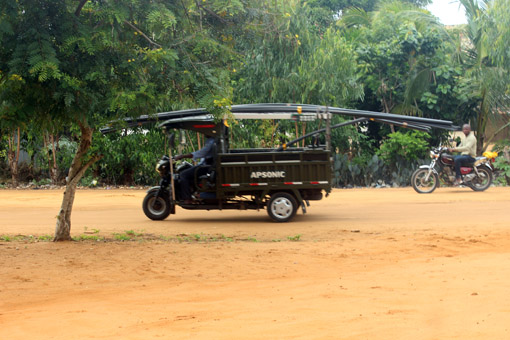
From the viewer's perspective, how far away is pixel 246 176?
13.1 m

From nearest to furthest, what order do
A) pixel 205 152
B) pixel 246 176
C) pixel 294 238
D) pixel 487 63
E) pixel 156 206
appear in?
pixel 294 238, pixel 246 176, pixel 205 152, pixel 156 206, pixel 487 63

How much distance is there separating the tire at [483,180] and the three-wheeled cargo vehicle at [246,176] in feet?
25.6

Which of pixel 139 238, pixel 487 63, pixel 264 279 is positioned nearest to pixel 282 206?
pixel 139 238

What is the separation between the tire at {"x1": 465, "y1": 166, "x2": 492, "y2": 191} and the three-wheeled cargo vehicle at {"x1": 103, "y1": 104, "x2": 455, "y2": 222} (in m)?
7.81

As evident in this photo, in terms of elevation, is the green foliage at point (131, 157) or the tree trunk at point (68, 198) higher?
the green foliage at point (131, 157)

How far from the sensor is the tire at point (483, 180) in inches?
769

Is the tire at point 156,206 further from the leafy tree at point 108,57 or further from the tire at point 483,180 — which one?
the tire at point 483,180

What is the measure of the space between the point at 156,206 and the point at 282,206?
2560 millimetres

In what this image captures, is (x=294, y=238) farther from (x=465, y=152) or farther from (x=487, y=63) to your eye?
(x=487, y=63)

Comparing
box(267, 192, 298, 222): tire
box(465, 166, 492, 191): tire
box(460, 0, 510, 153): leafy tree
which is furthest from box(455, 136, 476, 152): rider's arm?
box(267, 192, 298, 222): tire

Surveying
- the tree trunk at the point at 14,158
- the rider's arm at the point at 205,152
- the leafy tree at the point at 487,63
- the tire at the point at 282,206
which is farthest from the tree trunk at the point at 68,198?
the leafy tree at the point at 487,63

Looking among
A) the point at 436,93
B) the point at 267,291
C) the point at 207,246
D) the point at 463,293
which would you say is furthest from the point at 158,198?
the point at 436,93

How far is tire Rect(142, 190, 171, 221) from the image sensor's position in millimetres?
13609

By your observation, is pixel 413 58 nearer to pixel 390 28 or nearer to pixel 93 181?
pixel 390 28
